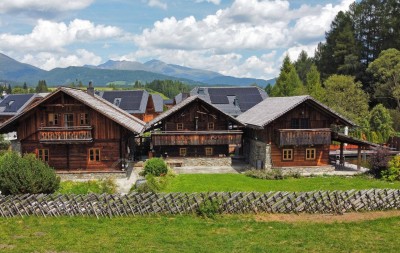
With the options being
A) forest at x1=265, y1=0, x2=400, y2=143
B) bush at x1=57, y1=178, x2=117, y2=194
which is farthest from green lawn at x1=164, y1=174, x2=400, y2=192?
forest at x1=265, y1=0, x2=400, y2=143

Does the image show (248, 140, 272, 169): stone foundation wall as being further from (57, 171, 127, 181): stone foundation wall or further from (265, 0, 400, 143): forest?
(265, 0, 400, 143): forest

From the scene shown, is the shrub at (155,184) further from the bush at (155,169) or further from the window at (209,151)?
the window at (209,151)

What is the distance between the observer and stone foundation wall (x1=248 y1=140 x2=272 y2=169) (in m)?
35.8

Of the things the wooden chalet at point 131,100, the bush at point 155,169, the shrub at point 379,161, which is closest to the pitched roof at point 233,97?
the wooden chalet at point 131,100

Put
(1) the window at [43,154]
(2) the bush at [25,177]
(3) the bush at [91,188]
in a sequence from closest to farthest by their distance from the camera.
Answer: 1. (2) the bush at [25,177]
2. (3) the bush at [91,188]
3. (1) the window at [43,154]

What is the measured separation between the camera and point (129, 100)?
79750 mm

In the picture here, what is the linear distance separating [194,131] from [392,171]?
17.6 m

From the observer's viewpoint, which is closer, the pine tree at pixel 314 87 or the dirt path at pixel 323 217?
the dirt path at pixel 323 217

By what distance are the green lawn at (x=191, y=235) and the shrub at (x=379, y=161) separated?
40.5 ft

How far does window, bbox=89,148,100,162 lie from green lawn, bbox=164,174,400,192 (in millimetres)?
6930

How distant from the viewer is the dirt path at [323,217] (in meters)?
20.9

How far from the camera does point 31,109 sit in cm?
3300

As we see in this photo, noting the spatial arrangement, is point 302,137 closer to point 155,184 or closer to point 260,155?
point 260,155

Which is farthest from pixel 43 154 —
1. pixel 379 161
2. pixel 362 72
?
pixel 362 72
